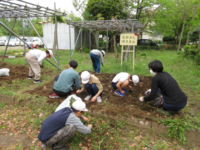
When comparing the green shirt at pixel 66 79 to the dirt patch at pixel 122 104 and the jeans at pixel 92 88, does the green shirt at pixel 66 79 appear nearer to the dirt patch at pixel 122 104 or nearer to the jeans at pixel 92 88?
the jeans at pixel 92 88

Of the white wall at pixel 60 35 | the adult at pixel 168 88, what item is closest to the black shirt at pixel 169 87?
the adult at pixel 168 88

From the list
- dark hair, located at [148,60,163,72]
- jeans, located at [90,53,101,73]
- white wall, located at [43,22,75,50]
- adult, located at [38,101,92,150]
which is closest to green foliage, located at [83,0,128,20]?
white wall, located at [43,22,75,50]

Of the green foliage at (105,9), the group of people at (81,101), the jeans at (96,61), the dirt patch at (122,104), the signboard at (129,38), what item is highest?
the green foliage at (105,9)

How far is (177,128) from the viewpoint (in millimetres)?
2355

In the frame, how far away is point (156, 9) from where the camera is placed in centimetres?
1473

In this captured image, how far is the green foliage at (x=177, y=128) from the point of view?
2314 mm

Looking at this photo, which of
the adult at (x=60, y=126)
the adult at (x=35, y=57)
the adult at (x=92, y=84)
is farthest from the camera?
the adult at (x=35, y=57)

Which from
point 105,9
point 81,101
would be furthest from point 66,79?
point 105,9

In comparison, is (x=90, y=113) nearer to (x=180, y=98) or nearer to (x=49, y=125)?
(x=49, y=125)

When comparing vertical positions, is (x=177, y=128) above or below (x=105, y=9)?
below

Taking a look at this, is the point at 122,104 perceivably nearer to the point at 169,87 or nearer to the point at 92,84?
the point at 92,84

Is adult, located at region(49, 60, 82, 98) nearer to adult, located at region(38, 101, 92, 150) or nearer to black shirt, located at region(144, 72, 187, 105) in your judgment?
adult, located at region(38, 101, 92, 150)

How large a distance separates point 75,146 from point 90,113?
80 cm

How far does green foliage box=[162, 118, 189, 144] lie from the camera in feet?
7.59
